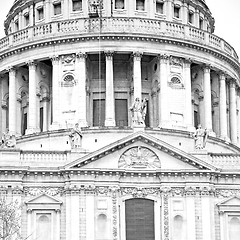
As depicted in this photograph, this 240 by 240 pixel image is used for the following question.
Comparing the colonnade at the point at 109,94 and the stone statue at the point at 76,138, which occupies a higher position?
the colonnade at the point at 109,94

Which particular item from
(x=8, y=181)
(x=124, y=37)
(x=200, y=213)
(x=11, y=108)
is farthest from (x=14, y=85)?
(x=200, y=213)

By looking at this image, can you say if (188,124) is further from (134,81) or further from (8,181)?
(8,181)

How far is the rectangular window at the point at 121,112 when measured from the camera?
72938 millimetres

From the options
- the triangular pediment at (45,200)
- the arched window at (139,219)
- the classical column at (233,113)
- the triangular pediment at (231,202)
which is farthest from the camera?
the classical column at (233,113)

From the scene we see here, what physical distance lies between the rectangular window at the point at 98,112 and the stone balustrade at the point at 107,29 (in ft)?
17.8

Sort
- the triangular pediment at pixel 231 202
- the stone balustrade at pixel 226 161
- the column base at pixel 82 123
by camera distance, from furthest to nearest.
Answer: the column base at pixel 82 123, the stone balustrade at pixel 226 161, the triangular pediment at pixel 231 202

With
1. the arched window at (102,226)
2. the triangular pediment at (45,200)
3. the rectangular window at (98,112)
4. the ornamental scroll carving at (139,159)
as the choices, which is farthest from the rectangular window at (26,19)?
the arched window at (102,226)

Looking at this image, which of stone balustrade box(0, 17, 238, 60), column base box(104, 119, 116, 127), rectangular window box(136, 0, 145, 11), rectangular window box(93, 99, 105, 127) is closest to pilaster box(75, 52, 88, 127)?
column base box(104, 119, 116, 127)

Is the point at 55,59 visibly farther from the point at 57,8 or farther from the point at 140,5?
the point at 140,5

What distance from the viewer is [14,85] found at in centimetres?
7444

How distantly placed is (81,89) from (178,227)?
1511 centimetres

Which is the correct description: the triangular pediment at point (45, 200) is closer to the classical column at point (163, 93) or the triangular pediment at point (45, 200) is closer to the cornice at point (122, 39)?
the classical column at point (163, 93)

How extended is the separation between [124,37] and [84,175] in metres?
14.8

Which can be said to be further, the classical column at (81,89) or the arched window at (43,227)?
the classical column at (81,89)
